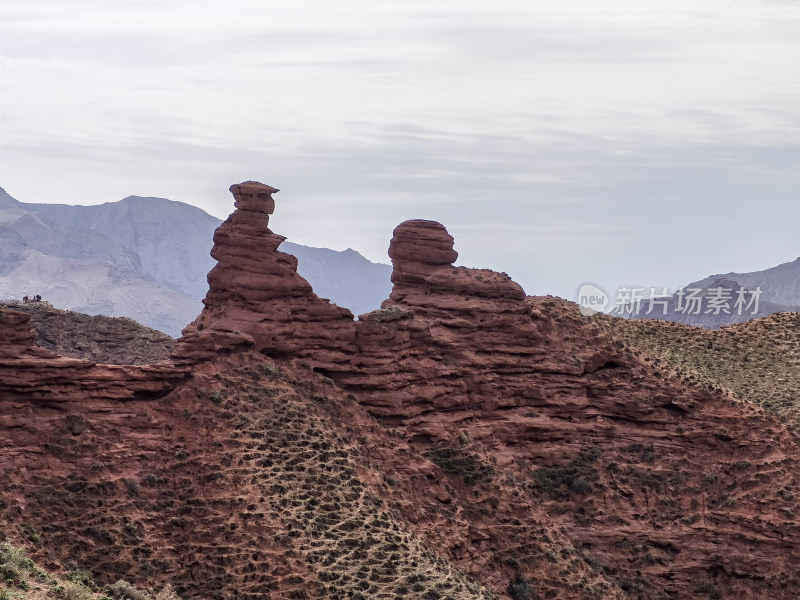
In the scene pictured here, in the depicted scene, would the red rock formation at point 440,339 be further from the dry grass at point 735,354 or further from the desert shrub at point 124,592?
the desert shrub at point 124,592

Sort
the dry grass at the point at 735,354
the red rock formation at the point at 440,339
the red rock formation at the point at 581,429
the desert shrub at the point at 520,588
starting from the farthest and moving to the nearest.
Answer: the dry grass at the point at 735,354, the red rock formation at the point at 581,429, the red rock formation at the point at 440,339, the desert shrub at the point at 520,588

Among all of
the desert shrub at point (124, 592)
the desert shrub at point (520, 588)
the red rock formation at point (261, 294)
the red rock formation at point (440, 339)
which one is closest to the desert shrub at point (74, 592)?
the desert shrub at point (124, 592)

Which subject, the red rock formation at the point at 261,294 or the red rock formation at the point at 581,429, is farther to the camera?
the red rock formation at the point at 581,429

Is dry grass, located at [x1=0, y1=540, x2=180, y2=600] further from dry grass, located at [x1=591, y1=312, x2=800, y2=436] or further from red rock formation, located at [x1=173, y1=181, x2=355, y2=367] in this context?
dry grass, located at [x1=591, y1=312, x2=800, y2=436]

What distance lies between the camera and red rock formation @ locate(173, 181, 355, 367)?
67.7m

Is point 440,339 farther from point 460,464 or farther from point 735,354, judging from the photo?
point 735,354

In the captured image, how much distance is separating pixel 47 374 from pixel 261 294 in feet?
45.7

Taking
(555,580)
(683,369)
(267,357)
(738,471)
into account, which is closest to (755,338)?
(683,369)

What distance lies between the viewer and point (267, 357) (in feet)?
221

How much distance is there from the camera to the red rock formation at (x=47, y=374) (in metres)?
56.5

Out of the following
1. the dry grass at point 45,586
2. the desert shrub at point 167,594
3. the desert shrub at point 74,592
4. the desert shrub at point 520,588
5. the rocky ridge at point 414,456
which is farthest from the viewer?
the desert shrub at point 520,588

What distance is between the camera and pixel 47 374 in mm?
57031

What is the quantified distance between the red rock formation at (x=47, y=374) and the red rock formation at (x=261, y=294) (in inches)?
321

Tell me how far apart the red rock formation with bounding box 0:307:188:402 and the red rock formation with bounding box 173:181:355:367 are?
8147 millimetres
